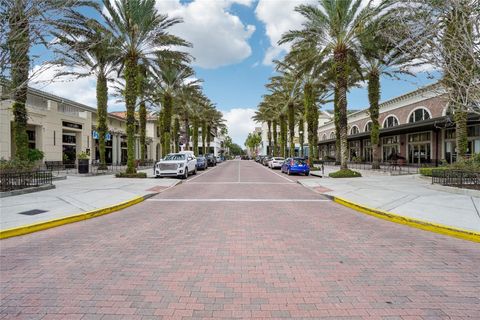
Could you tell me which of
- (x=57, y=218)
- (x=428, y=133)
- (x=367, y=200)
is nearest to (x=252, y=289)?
(x=57, y=218)

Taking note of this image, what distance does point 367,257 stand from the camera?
17.5ft

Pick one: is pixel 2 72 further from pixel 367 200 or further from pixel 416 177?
pixel 416 177

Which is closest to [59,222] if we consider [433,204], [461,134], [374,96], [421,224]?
[421,224]

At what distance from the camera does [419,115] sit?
32.9m

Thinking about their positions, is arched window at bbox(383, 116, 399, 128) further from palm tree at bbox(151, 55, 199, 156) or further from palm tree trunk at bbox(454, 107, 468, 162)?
palm tree at bbox(151, 55, 199, 156)

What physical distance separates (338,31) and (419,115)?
17.6 metres

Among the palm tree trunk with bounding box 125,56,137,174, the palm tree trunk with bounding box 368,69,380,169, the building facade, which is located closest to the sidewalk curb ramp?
the palm tree trunk with bounding box 125,56,137,174

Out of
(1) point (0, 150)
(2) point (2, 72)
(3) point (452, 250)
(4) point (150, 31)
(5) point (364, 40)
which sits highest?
(4) point (150, 31)

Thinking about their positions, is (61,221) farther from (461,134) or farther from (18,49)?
(461,134)

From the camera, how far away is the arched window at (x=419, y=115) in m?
31.6

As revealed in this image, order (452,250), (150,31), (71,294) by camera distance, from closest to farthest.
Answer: (71,294), (452,250), (150,31)

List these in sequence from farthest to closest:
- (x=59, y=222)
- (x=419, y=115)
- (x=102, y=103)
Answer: (x=419, y=115) → (x=102, y=103) → (x=59, y=222)

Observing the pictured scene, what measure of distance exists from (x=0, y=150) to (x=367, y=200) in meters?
28.0

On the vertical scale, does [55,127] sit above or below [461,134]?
above
